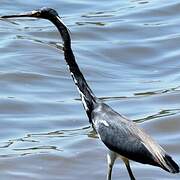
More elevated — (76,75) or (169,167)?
(76,75)

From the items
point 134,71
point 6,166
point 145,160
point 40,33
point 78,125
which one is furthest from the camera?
point 40,33

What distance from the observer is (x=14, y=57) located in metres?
12.9

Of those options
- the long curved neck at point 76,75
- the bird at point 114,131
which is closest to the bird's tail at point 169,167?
the bird at point 114,131

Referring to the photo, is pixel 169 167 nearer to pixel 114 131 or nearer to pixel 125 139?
pixel 125 139

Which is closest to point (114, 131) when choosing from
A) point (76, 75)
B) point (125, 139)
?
point (125, 139)

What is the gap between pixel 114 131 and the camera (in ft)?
26.2

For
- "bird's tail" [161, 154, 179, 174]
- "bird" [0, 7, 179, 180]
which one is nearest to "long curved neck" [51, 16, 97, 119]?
"bird" [0, 7, 179, 180]

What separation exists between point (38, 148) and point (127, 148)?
2.28 m

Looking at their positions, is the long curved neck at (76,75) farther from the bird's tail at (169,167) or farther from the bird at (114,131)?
the bird's tail at (169,167)

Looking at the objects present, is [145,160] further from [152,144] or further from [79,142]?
[79,142]

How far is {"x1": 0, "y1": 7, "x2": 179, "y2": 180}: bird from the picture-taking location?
25.6ft

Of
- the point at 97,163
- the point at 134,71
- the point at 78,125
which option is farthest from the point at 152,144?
the point at 134,71

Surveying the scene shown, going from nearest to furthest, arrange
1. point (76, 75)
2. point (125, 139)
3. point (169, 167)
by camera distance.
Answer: point (169, 167) < point (125, 139) < point (76, 75)

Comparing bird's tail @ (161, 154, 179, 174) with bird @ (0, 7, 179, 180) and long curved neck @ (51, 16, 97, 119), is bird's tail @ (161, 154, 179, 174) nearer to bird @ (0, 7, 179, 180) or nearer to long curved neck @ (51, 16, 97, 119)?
bird @ (0, 7, 179, 180)
